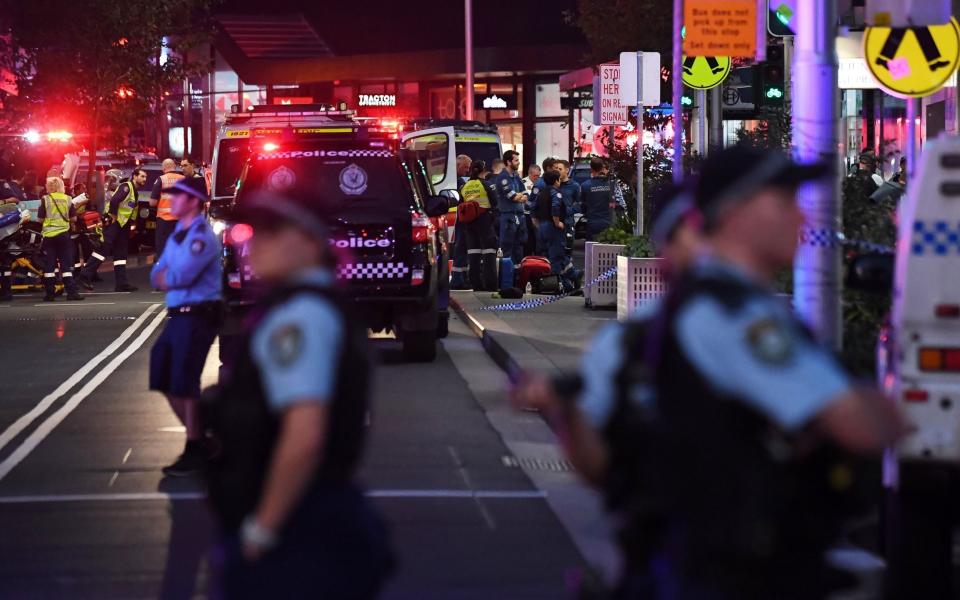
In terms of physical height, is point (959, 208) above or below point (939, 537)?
above

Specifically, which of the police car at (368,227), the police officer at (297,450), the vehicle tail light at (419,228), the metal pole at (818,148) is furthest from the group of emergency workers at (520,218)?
the police officer at (297,450)

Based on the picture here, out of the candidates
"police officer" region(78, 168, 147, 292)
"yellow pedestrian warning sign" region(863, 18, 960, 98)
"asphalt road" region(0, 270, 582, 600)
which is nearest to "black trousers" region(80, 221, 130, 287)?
"police officer" region(78, 168, 147, 292)

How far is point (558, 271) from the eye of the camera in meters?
25.3

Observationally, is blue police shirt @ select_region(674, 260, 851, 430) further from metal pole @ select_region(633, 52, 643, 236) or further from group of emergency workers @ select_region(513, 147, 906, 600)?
metal pole @ select_region(633, 52, 643, 236)

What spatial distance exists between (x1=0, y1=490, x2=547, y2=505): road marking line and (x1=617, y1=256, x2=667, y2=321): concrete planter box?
9195 mm

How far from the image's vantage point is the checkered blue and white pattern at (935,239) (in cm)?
700

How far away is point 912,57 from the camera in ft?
43.5

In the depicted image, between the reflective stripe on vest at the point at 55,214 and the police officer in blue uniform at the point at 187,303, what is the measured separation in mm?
15642

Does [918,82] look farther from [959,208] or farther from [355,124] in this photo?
[355,124]

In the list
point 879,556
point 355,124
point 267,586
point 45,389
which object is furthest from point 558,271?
point 267,586

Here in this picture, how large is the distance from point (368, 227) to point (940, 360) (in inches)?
374

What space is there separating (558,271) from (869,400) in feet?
71.1

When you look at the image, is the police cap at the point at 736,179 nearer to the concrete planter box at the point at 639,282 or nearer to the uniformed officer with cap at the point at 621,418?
the uniformed officer with cap at the point at 621,418

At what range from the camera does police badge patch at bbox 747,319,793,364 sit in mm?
3621
